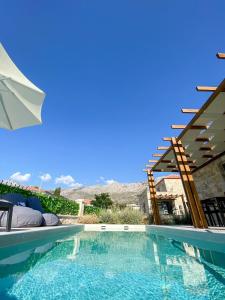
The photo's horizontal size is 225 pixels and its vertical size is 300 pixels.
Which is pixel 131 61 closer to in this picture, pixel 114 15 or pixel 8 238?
pixel 114 15

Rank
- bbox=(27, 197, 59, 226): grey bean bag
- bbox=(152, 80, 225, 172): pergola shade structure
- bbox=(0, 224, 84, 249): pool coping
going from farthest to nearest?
bbox=(27, 197, 59, 226): grey bean bag → bbox=(152, 80, 225, 172): pergola shade structure → bbox=(0, 224, 84, 249): pool coping

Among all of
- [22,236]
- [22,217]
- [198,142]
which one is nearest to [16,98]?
[22,236]

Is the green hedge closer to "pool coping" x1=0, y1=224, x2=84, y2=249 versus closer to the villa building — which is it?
"pool coping" x1=0, y1=224, x2=84, y2=249

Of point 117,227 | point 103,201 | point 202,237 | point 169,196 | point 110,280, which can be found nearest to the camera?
point 110,280

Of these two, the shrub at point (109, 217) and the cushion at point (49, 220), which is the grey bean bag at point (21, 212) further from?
the shrub at point (109, 217)

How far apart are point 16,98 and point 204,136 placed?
602 cm

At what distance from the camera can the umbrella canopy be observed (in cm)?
328

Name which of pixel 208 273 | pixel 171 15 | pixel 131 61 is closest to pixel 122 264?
pixel 208 273

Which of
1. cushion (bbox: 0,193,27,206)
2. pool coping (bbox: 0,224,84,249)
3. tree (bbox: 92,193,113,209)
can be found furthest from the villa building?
pool coping (bbox: 0,224,84,249)

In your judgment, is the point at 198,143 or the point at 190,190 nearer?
the point at 190,190

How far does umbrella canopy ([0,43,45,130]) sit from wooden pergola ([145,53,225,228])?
12.7 ft

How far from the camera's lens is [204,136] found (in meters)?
6.35

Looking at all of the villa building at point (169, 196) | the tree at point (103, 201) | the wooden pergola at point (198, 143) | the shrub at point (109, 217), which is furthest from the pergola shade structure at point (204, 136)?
the tree at point (103, 201)

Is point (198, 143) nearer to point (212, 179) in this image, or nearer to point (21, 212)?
point (212, 179)
